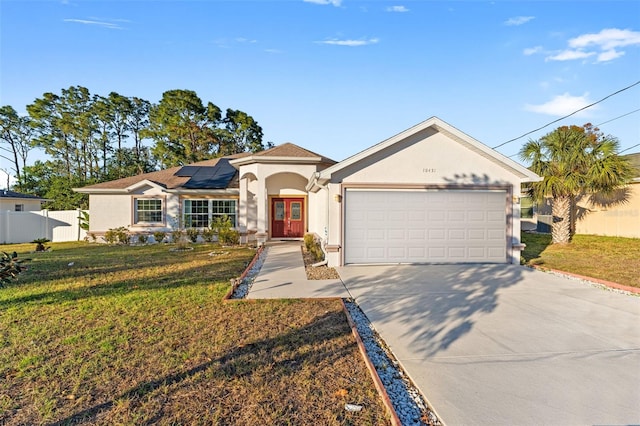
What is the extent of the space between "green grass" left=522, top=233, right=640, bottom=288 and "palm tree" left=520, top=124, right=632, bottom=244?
4.25ft

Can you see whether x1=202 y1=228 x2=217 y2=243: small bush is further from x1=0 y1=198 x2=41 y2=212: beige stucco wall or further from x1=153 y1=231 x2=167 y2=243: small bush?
x1=0 y1=198 x2=41 y2=212: beige stucco wall

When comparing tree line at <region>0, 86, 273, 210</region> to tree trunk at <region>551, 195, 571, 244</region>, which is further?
tree line at <region>0, 86, 273, 210</region>

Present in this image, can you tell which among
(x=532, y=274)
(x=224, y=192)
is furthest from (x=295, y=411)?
(x=224, y=192)

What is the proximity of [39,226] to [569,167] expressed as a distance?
1089 inches

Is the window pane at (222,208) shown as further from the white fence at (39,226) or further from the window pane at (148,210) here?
the white fence at (39,226)

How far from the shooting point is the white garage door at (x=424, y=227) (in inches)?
405

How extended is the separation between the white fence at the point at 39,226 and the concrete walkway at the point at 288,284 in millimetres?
14955

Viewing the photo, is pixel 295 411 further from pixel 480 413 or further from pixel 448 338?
pixel 448 338

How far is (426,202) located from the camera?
10414 mm

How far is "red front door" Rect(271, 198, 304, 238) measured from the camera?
1697 cm

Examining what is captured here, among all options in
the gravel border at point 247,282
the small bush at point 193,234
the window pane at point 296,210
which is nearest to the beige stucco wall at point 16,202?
the small bush at point 193,234

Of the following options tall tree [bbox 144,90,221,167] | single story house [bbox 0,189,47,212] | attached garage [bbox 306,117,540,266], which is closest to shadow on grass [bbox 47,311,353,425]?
attached garage [bbox 306,117,540,266]

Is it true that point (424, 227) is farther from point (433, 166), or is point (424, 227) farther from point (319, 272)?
point (319, 272)

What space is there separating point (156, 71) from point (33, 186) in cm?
2668
